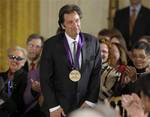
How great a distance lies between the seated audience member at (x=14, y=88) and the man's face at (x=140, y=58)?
120cm

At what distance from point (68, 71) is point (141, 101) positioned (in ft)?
4.61

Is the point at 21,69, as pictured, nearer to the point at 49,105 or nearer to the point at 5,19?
the point at 49,105

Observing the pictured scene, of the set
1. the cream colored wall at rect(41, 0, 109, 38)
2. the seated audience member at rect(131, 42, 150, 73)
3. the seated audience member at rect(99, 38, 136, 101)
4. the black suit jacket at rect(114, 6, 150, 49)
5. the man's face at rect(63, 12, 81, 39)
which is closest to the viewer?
the man's face at rect(63, 12, 81, 39)

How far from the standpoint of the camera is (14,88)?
17.1ft

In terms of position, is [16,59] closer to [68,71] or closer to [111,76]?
[68,71]

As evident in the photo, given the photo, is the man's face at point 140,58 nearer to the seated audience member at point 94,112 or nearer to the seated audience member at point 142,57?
the seated audience member at point 142,57

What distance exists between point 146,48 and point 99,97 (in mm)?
646

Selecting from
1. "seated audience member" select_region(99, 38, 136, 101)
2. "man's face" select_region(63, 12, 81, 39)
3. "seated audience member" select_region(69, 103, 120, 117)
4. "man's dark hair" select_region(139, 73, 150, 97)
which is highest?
"man's face" select_region(63, 12, 81, 39)

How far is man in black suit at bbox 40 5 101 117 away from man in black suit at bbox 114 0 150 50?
2541 millimetres

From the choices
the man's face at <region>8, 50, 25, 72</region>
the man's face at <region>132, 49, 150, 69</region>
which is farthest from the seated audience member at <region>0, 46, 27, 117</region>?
the man's face at <region>132, 49, 150, 69</region>

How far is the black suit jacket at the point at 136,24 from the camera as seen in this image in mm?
6941

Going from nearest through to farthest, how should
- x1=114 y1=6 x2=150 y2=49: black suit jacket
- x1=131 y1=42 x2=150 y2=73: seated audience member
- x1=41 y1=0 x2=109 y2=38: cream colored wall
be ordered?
x1=131 y1=42 x2=150 y2=73: seated audience member
x1=114 y1=6 x2=150 y2=49: black suit jacket
x1=41 y1=0 x2=109 y2=38: cream colored wall

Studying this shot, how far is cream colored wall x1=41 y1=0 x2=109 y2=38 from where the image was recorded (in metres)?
7.68

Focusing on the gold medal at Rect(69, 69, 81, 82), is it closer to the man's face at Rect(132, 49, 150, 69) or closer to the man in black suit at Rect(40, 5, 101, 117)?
the man in black suit at Rect(40, 5, 101, 117)
